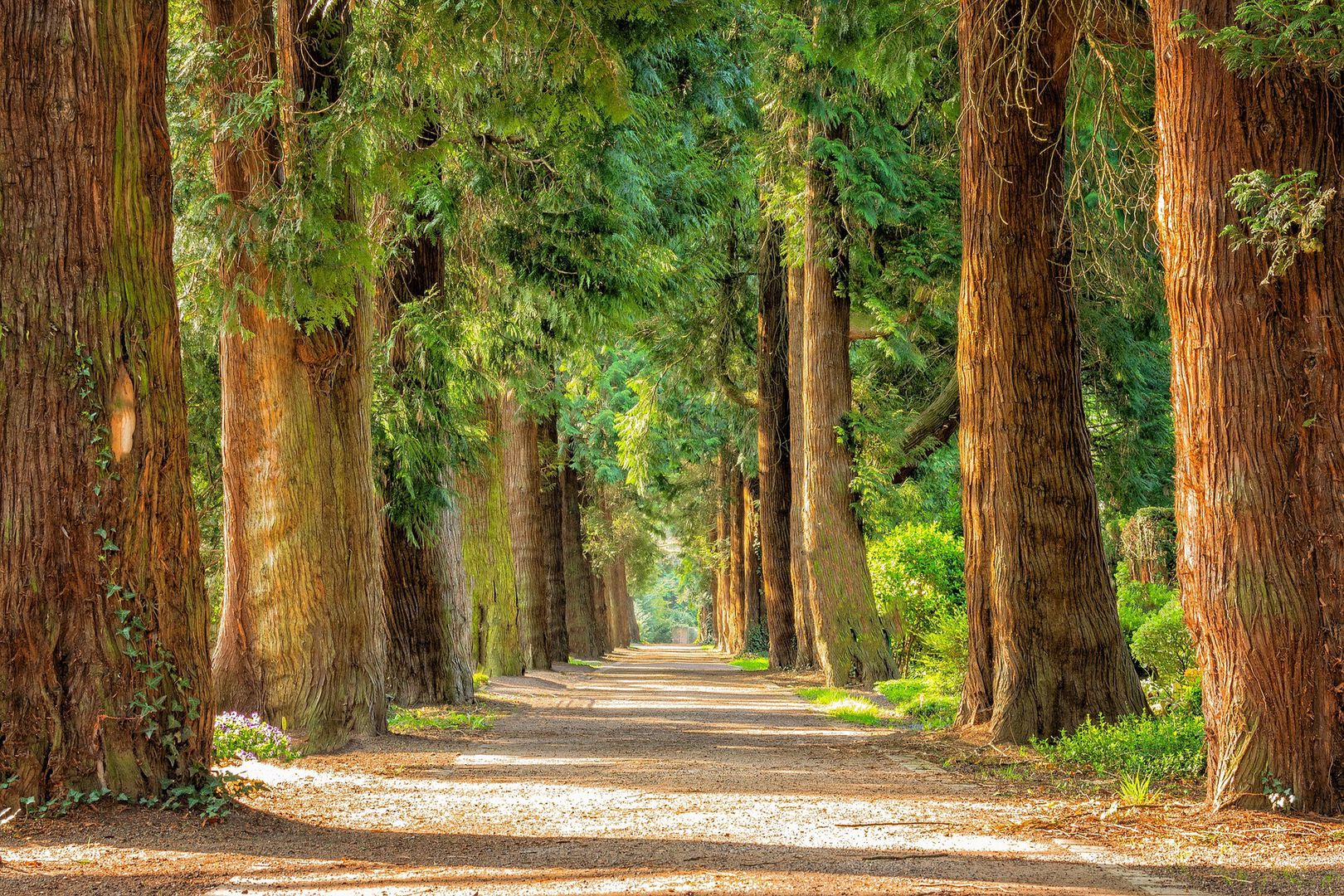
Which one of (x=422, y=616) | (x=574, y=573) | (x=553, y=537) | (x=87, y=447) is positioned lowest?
(x=422, y=616)

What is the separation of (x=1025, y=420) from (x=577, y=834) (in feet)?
17.3

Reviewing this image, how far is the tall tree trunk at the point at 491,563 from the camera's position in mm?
18188

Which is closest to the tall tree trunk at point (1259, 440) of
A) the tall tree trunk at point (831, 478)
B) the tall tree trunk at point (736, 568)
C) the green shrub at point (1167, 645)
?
the green shrub at point (1167, 645)

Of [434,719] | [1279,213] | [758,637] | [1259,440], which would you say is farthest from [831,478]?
[758,637]

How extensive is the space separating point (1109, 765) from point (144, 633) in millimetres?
6159

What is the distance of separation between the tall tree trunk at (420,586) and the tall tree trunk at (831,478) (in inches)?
238

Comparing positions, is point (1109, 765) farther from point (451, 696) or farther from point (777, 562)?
point (777, 562)

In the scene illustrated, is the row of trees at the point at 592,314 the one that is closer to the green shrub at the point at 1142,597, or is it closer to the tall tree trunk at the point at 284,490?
the tall tree trunk at the point at 284,490

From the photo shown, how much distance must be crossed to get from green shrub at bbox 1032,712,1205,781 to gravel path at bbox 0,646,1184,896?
0.99 meters

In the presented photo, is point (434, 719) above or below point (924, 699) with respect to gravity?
above

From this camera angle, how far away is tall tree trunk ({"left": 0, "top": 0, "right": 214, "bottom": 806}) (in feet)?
20.4

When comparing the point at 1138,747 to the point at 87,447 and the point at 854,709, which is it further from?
the point at 87,447

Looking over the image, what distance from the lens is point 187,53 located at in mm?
10430

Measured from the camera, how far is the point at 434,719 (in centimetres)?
1301
